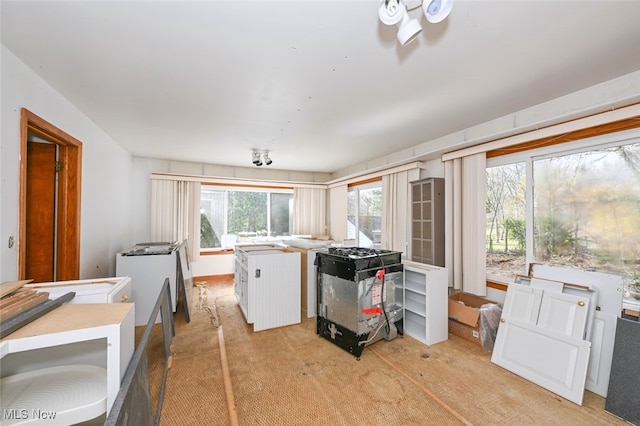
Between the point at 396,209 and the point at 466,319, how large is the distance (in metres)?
1.82

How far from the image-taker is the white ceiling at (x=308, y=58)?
50.4 inches

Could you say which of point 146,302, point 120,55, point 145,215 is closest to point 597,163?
point 120,55

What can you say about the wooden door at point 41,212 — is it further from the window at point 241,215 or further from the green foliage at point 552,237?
the green foliage at point 552,237

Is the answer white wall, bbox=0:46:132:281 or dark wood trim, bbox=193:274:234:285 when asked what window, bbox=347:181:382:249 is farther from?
white wall, bbox=0:46:132:281

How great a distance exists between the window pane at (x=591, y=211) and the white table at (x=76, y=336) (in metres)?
3.36

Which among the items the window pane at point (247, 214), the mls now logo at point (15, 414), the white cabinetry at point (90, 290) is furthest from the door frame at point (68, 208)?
the window pane at point (247, 214)

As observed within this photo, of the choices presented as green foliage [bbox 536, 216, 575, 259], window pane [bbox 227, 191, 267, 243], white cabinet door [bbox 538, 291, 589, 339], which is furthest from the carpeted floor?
window pane [bbox 227, 191, 267, 243]

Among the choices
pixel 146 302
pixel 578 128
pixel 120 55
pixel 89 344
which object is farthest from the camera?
pixel 146 302

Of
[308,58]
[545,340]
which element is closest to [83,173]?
[308,58]

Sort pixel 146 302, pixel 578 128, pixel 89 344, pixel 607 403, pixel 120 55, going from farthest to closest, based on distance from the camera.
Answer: pixel 146 302 < pixel 578 128 < pixel 607 403 < pixel 120 55 < pixel 89 344

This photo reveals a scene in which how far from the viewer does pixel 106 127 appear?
292 cm

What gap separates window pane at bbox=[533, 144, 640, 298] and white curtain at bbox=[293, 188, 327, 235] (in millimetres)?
3993

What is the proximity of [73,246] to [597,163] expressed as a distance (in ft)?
15.6

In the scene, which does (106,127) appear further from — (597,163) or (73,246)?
(597,163)
